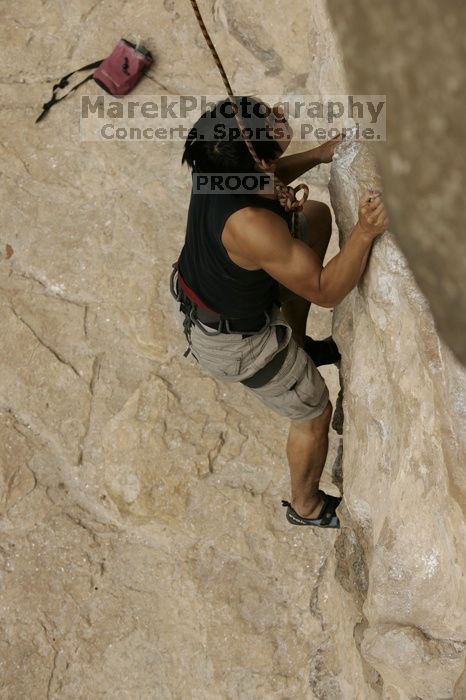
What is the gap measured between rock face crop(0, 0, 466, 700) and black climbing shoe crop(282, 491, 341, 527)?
0.14m

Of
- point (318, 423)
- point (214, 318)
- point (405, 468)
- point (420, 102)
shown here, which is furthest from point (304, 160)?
point (420, 102)

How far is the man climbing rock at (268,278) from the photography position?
2535mm

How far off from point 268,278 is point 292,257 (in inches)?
12.4

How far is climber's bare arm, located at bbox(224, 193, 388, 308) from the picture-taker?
8.24ft

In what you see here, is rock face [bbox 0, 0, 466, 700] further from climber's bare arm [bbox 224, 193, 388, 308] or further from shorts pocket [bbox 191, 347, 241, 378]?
shorts pocket [bbox 191, 347, 241, 378]

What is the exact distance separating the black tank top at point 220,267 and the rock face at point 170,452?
11.9 inches

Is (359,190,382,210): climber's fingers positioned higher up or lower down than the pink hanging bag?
higher up

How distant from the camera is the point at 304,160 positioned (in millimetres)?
3002

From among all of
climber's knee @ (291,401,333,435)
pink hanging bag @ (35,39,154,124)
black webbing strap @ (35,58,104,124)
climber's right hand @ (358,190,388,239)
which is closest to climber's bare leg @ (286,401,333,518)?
climber's knee @ (291,401,333,435)

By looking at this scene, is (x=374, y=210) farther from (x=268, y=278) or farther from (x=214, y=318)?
(x=214, y=318)

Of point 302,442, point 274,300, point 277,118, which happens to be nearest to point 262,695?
point 302,442

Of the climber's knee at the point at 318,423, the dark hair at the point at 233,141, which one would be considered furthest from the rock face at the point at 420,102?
the climber's knee at the point at 318,423

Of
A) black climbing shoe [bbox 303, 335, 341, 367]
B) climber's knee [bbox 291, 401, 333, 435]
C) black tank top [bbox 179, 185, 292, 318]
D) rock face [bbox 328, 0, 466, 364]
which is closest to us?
rock face [bbox 328, 0, 466, 364]

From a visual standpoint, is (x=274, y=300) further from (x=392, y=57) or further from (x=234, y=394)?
(x=392, y=57)
